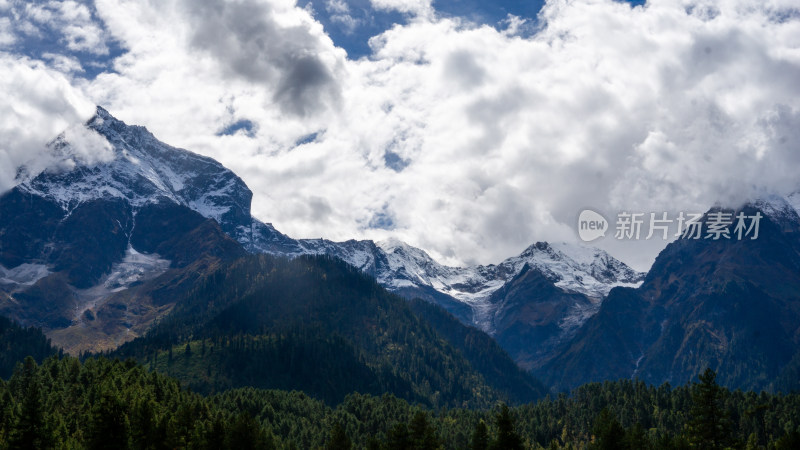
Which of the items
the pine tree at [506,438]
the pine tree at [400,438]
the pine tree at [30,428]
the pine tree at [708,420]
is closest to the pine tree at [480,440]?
the pine tree at [400,438]

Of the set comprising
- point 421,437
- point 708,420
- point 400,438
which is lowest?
point 400,438

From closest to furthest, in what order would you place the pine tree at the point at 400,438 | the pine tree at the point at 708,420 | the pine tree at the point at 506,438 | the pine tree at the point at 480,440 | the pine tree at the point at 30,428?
the pine tree at the point at 30,428 < the pine tree at the point at 506,438 < the pine tree at the point at 400,438 < the pine tree at the point at 708,420 < the pine tree at the point at 480,440

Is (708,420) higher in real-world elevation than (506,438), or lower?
higher

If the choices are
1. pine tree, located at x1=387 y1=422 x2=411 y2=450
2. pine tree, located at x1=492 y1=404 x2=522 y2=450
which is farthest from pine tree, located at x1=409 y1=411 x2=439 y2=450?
pine tree, located at x1=492 y1=404 x2=522 y2=450

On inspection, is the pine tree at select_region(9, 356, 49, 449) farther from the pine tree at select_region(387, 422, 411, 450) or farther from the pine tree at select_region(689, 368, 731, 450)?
the pine tree at select_region(689, 368, 731, 450)

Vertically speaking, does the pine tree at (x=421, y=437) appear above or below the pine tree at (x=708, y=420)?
below

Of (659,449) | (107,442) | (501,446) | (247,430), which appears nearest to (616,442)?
(659,449)

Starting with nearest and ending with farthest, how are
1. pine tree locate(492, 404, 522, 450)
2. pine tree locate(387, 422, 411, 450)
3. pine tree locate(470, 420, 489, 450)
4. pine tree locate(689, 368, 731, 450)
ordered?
pine tree locate(492, 404, 522, 450)
pine tree locate(387, 422, 411, 450)
pine tree locate(689, 368, 731, 450)
pine tree locate(470, 420, 489, 450)

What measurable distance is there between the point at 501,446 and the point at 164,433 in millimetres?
55443

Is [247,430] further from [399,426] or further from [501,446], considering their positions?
[501,446]

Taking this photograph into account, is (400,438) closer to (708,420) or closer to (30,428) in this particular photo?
(708,420)

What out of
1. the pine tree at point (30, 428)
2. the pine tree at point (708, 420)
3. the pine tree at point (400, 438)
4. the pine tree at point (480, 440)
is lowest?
the pine tree at point (30, 428)

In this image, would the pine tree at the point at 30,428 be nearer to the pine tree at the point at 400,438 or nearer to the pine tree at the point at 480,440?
the pine tree at the point at 400,438

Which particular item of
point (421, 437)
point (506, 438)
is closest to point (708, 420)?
point (506, 438)
